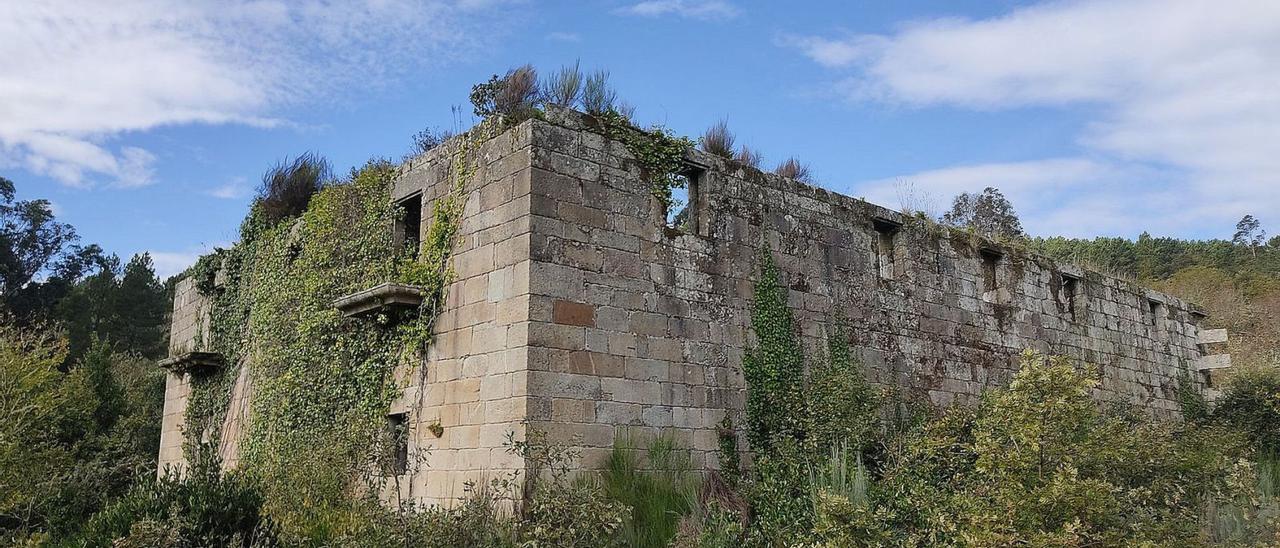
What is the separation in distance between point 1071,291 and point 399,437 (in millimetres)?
11097

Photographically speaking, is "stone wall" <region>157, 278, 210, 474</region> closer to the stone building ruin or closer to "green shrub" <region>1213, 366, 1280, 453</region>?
the stone building ruin

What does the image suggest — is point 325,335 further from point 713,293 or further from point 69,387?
point 69,387

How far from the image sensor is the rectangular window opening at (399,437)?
10305mm

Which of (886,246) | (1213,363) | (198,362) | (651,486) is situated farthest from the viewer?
(1213,363)

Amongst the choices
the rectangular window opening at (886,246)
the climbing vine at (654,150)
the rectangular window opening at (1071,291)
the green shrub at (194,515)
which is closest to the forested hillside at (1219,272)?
the rectangular window opening at (1071,291)

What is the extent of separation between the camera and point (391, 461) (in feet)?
32.2

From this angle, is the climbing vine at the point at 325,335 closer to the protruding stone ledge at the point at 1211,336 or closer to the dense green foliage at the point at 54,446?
the dense green foliage at the point at 54,446

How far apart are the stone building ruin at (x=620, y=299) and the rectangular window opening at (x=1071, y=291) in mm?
3164

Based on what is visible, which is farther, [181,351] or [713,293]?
[181,351]

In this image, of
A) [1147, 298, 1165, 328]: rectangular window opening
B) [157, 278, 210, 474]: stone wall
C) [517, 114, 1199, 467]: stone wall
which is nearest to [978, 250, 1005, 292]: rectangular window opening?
[517, 114, 1199, 467]: stone wall

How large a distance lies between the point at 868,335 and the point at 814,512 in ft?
13.0

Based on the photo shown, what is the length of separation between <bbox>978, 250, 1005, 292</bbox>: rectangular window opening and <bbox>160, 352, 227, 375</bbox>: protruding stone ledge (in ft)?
34.8

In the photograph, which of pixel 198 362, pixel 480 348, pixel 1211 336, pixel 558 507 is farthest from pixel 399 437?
pixel 1211 336

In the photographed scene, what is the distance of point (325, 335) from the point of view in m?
11.6
